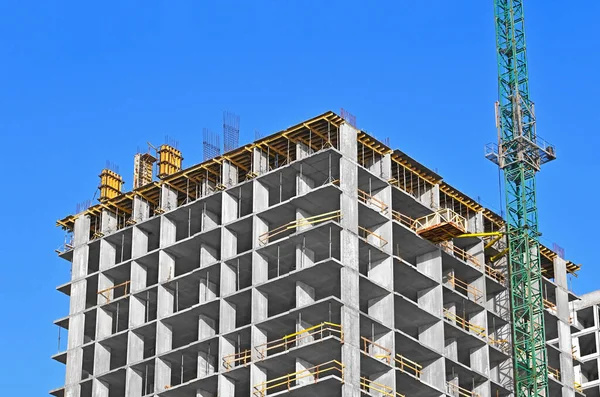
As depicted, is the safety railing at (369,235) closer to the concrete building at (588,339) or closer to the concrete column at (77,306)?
the concrete column at (77,306)

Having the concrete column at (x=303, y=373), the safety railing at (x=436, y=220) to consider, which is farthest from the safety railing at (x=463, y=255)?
the concrete column at (x=303, y=373)

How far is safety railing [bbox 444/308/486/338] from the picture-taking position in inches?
4717

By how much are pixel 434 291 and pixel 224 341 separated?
52.4 ft

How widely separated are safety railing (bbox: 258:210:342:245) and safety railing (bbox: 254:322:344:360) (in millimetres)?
7548

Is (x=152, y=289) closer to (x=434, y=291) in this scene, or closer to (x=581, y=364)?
(x=434, y=291)

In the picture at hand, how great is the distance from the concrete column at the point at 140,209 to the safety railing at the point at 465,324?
24.3 m

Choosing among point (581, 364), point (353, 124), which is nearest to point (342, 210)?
point (353, 124)

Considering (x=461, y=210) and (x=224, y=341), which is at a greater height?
(x=461, y=210)

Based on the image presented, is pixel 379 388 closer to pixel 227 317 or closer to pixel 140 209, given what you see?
pixel 227 317

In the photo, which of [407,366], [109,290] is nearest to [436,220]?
[407,366]

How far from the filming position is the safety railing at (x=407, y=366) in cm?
11169

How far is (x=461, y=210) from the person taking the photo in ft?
416

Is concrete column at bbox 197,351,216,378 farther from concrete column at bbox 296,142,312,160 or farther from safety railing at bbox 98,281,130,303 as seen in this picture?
concrete column at bbox 296,142,312,160

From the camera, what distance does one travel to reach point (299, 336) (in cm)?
10875
